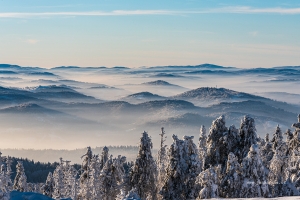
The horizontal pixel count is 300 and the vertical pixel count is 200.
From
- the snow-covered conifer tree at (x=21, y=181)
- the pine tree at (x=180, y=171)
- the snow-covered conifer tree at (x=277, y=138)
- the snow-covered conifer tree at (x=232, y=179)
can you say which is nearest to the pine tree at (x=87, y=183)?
the pine tree at (x=180, y=171)

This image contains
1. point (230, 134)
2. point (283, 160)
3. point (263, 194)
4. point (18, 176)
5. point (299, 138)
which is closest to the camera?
point (263, 194)

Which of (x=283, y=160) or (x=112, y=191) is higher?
(x=283, y=160)

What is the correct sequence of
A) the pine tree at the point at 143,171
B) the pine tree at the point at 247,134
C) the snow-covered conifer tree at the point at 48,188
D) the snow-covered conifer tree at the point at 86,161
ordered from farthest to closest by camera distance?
the snow-covered conifer tree at the point at 48,188 < the snow-covered conifer tree at the point at 86,161 < the pine tree at the point at 143,171 < the pine tree at the point at 247,134

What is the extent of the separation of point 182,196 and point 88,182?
17341 mm

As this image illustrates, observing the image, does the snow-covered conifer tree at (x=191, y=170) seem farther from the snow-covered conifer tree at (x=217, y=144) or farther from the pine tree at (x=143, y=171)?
the pine tree at (x=143, y=171)

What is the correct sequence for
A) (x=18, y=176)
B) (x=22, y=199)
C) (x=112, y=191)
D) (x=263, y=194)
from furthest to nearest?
(x=18, y=176) → (x=112, y=191) → (x=263, y=194) → (x=22, y=199)

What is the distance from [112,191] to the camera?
195 feet

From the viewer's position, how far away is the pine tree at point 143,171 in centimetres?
5581

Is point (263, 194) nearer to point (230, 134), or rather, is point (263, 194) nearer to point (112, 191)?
point (230, 134)

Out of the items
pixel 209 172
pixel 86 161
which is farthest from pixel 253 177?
pixel 86 161

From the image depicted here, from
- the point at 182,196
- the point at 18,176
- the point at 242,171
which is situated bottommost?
the point at 18,176

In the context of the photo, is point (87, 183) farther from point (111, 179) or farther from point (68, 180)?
point (68, 180)

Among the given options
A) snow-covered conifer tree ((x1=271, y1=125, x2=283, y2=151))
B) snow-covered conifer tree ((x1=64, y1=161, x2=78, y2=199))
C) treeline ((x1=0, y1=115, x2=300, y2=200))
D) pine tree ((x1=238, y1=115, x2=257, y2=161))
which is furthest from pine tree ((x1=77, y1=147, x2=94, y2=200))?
snow-covered conifer tree ((x1=271, y1=125, x2=283, y2=151))

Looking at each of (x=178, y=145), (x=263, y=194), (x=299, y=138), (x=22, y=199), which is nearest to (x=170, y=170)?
(x=178, y=145)
